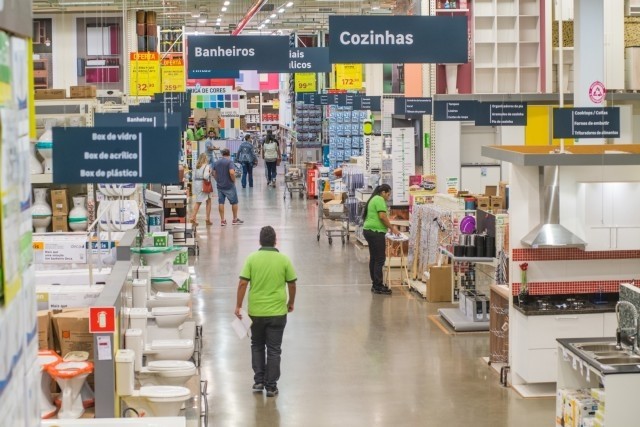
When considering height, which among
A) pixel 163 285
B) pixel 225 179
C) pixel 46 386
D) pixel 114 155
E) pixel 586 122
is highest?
pixel 586 122

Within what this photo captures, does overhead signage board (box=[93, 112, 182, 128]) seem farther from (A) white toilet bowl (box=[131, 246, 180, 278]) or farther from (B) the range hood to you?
(B) the range hood

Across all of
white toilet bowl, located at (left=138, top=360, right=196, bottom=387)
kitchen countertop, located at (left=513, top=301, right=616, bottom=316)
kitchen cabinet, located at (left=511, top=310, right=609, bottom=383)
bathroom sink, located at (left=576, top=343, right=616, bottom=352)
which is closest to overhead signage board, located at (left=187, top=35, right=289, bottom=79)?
kitchen countertop, located at (left=513, top=301, right=616, bottom=316)

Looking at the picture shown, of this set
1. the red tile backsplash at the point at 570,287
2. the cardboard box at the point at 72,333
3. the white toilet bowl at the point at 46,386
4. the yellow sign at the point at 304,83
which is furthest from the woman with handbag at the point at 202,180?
the white toilet bowl at the point at 46,386

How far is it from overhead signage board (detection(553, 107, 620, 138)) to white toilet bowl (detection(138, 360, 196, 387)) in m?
4.87

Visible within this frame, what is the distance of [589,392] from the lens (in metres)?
7.45

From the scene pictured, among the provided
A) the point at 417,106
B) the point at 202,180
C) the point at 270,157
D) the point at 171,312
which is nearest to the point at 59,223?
the point at 171,312

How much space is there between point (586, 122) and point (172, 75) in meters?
14.1

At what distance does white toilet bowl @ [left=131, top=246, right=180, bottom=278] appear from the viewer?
992 cm

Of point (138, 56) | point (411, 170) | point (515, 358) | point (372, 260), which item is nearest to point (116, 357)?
point (515, 358)

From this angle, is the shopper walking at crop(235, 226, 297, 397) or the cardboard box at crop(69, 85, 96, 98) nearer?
the shopper walking at crop(235, 226, 297, 397)

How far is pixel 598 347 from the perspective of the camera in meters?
7.57

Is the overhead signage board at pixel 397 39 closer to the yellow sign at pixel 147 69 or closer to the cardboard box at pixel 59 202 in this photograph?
the cardboard box at pixel 59 202

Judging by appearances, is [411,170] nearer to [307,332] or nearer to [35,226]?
[307,332]

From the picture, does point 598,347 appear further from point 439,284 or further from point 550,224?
point 439,284
